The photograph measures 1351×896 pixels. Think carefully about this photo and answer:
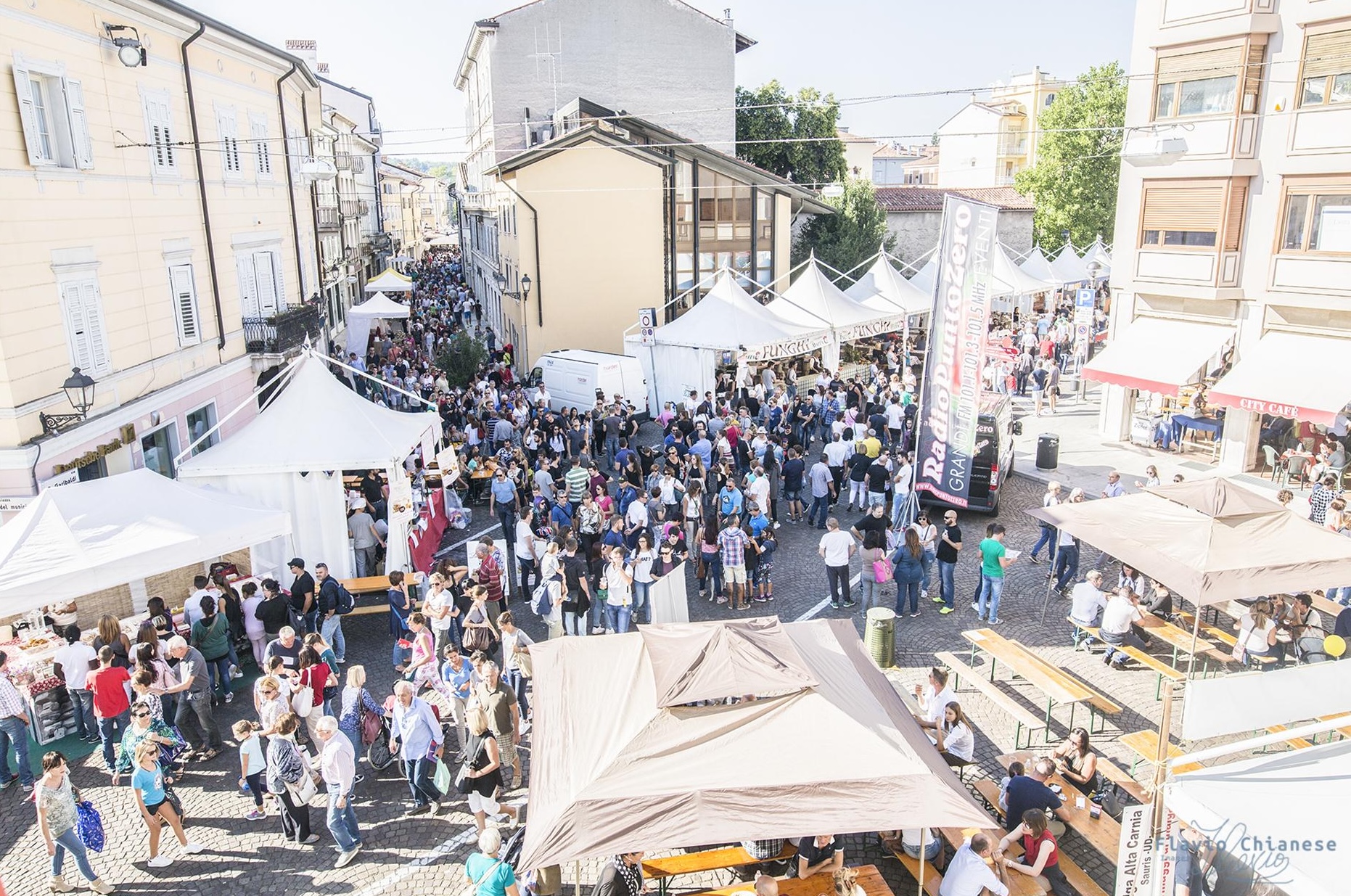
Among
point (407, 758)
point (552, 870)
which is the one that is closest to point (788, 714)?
point (552, 870)

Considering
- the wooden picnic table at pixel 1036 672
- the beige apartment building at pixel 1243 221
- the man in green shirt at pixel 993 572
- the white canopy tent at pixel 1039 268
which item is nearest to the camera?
the wooden picnic table at pixel 1036 672

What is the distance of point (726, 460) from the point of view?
46.0 feet

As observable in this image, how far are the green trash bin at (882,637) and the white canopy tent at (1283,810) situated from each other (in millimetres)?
4943

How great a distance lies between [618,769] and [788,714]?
1238 mm

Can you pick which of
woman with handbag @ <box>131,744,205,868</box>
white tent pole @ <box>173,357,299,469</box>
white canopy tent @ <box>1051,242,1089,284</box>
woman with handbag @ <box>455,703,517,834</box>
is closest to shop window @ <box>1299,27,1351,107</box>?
woman with handbag @ <box>455,703,517,834</box>

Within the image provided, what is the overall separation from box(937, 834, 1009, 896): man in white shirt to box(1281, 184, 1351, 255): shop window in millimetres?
14464

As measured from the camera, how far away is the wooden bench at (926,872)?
678 centimetres

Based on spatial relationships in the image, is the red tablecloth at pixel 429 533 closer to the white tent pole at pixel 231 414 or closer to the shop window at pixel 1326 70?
the white tent pole at pixel 231 414

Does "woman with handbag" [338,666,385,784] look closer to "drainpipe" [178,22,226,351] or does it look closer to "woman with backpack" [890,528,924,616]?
"woman with backpack" [890,528,924,616]

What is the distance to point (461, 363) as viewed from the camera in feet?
75.9

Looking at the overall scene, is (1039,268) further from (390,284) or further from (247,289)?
(247,289)

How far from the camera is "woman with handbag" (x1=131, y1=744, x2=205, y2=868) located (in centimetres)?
710

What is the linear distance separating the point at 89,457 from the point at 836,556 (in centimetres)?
1010

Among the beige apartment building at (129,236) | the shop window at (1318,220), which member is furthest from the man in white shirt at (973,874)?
the shop window at (1318,220)
